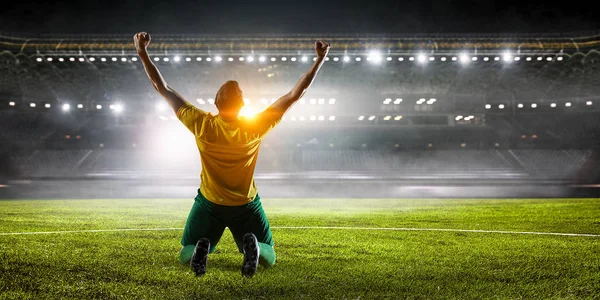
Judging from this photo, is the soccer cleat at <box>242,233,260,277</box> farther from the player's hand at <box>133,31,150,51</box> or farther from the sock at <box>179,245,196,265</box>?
the player's hand at <box>133,31,150,51</box>

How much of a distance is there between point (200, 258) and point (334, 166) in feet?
94.1

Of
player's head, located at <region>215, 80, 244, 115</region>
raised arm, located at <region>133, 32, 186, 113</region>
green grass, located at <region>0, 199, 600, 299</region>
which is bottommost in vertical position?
green grass, located at <region>0, 199, 600, 299</region>

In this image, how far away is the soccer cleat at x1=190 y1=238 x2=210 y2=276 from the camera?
315 centimetres

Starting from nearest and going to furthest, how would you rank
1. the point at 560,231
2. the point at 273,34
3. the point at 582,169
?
the point at 560,231
the point at 273,34
the point at 582,169

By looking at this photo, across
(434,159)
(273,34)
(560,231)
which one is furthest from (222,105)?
(434,159)

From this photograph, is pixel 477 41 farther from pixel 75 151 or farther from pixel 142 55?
pixel 75 151

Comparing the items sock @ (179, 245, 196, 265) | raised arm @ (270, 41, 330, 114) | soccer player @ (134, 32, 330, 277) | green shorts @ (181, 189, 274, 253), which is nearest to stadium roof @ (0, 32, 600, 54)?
raised arm @ (270, 41, 330, 114)

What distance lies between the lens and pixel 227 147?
3312 mm

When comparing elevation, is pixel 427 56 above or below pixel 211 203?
above

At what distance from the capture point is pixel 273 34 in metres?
22.7

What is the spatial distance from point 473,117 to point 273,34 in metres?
20.1

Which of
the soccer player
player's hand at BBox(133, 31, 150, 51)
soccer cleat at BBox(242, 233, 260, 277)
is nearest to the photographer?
soccer cleat at BBox(242, 233, 260, 277)

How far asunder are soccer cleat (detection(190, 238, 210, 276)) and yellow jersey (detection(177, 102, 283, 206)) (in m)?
0.39

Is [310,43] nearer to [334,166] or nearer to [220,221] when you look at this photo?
[334,166]
